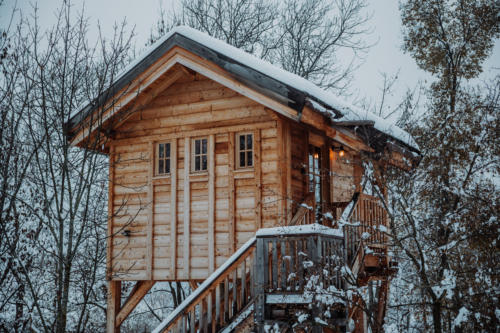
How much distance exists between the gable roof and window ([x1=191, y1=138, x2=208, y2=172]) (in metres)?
1.90

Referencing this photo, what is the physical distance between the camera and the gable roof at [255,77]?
370 inches

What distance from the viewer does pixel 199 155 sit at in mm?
11500

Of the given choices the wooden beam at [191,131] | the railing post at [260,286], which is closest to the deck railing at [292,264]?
the railing post at [260,286]

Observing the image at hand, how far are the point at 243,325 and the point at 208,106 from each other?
16.1ft

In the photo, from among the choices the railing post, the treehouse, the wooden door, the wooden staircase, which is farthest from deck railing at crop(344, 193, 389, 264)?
the railing post

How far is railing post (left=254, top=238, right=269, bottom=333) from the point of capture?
7809mm

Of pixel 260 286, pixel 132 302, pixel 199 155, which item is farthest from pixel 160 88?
pixel 260 286

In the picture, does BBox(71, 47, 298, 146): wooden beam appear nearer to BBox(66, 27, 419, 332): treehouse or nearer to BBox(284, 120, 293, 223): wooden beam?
BBox(66, 27, 419, 332): treehouse

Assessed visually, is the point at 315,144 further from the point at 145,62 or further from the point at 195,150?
the point at 145,62

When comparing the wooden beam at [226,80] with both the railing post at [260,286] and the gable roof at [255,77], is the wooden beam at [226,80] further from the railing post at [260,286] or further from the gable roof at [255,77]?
the railing post at [260,286]

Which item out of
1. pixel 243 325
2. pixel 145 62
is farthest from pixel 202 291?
pixel 145 62

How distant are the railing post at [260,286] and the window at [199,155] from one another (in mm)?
3750

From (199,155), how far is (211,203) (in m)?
1.15

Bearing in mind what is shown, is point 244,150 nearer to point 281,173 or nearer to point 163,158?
point 281,173
